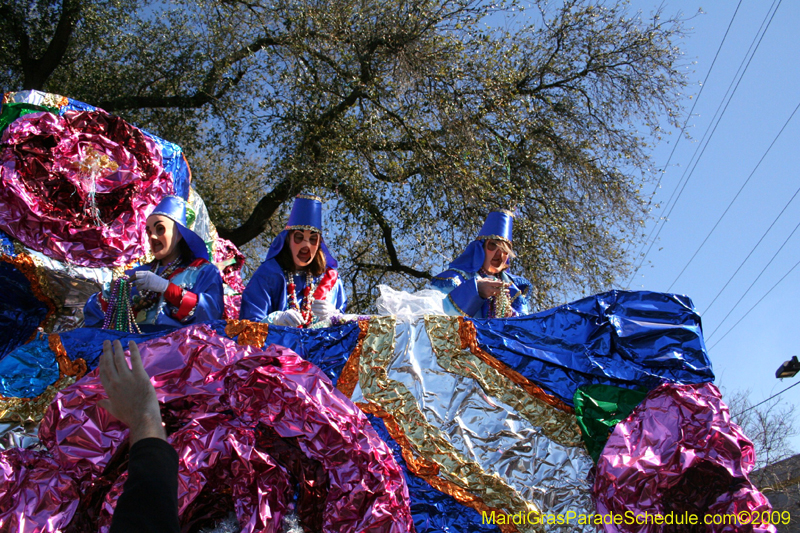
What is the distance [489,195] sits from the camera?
770cm

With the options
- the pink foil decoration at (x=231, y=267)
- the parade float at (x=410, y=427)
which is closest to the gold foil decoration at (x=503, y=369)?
the parade float at (x=410, y=427)

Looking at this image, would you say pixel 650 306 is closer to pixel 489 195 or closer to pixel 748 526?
pixel 748 526

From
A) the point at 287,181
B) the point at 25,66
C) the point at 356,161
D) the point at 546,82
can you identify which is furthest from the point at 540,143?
the point at 25,66

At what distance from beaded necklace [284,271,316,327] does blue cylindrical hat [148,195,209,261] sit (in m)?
0.61

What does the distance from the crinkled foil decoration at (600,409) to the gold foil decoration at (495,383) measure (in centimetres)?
4

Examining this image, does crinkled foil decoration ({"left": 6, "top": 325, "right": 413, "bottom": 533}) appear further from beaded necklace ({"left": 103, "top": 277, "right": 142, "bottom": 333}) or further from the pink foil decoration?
the pink foil decoration

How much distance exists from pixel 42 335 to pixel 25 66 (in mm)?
6387

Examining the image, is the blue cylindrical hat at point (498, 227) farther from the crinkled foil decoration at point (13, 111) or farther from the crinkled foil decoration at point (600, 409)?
A: the crinkled foil decoration at point (13, 111)

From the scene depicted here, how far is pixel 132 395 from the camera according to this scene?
1442mm

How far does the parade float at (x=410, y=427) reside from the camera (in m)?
2.09

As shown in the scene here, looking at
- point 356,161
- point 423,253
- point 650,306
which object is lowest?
point 650,306

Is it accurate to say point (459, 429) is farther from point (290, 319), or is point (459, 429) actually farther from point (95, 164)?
point (95, 164)

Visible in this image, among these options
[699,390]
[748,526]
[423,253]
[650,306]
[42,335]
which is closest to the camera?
[748,526]

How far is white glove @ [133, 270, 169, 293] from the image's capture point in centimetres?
349
